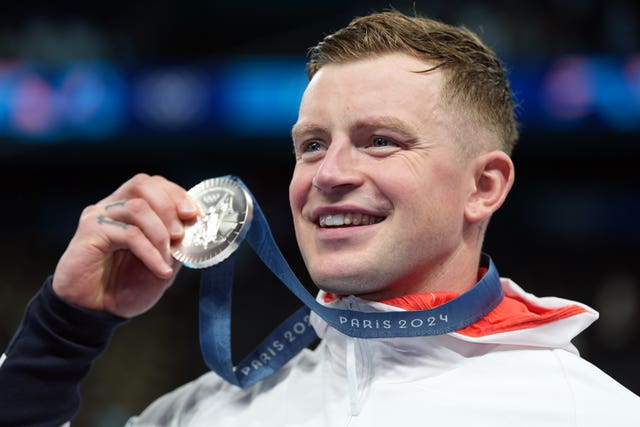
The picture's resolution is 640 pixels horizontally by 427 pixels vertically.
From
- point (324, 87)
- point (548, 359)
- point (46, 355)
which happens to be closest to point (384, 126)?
point (324, 87)

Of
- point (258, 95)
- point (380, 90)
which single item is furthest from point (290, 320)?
point (258, 95)

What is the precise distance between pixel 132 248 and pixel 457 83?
3.00 ft

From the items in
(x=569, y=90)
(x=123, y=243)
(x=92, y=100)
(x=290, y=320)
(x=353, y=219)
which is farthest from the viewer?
(x=92, y=100)

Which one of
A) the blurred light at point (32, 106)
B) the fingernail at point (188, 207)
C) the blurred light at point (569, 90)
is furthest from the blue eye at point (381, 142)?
the blurred light at point (32, 106)

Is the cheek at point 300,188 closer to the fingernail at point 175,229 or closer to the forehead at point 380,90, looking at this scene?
the forehead at point 380,90

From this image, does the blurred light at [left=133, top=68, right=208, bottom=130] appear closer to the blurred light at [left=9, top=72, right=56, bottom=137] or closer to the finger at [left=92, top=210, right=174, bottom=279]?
the blurred light at [left=9, top=72, right=56, bottom=137]

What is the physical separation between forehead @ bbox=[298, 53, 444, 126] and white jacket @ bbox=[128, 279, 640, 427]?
0.47m

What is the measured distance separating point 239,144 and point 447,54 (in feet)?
14.6

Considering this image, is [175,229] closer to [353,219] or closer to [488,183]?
[353,219]

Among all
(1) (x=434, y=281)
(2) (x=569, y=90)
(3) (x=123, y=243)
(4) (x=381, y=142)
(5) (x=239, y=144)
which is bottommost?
(5) (x=239, y=144)

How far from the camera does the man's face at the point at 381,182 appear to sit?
199cm

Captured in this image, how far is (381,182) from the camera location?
1.99 m

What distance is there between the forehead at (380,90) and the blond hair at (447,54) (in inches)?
1.2

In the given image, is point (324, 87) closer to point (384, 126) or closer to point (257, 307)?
point (384, 126)
